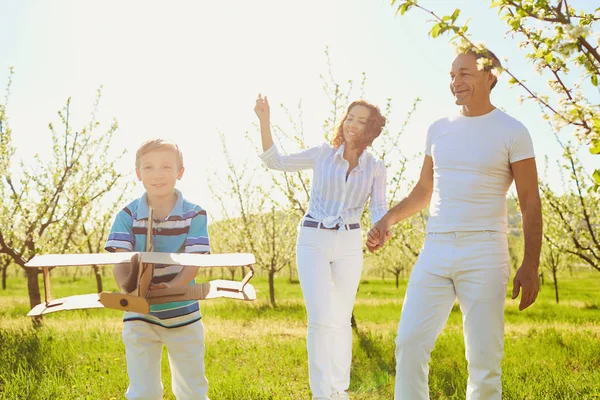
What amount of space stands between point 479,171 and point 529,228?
415 millimetres

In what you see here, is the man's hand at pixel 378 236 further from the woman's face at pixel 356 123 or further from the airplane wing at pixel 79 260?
the airplane wing at pixel 79 260

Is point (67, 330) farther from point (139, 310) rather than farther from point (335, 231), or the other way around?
point (139, 310)

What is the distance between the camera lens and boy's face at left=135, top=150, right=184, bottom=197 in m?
3.02

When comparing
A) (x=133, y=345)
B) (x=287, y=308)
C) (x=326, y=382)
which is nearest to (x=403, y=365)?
(x=326, y=382)

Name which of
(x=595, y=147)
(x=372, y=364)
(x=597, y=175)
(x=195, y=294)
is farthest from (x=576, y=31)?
(x=372, y=364)

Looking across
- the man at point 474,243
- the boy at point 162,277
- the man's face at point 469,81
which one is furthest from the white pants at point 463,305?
the boy at point 162,277

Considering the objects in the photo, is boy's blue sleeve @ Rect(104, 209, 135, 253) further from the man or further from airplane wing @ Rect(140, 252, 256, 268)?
the man

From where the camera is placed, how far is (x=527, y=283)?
9.79 ft

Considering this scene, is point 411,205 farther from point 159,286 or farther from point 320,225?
point 159,286

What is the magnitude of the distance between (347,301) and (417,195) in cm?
99

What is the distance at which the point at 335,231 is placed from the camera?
13.2 ft

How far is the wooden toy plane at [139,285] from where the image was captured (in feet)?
8.00

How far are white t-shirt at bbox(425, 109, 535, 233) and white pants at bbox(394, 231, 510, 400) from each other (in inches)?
3.3

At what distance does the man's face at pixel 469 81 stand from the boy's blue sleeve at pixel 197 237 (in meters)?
1.67
